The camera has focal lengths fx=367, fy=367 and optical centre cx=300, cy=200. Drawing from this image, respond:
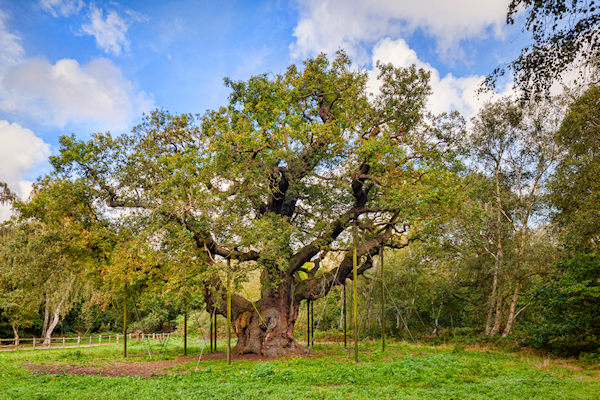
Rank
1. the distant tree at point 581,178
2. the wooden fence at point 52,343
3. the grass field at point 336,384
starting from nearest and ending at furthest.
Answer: the grass field at point 336,384 → the distant tree at point 581,178 → the wooden fence at point 52,343

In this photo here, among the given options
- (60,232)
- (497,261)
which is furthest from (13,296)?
(497,261)

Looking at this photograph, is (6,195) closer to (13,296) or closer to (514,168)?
(13,296)

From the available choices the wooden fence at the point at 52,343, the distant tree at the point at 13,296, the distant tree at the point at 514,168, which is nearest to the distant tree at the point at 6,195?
the distant tree at the point at 13,296

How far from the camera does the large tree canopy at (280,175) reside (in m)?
14.8

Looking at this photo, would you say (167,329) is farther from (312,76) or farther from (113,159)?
(312,76)

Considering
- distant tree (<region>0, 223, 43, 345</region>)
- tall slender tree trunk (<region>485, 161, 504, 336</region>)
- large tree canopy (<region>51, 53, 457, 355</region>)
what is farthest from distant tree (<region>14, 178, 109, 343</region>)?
tall slender tree trunk (<region>485, 161, 504, 336</region>)

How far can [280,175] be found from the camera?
1822 centimetres

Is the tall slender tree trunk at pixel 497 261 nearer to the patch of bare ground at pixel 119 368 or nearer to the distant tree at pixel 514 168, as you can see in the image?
the distant tree at pixel 514 168

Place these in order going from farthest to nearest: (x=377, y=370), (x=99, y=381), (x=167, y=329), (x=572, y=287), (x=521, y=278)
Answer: (x=167, y=329) → (x=521, y=278) → (x=572, y=287) → (x=377, y=370) → (x=99, y=381)

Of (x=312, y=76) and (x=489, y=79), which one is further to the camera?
(x=312, y=76)

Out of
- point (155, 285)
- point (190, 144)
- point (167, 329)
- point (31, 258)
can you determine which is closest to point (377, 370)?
point (155, 285)

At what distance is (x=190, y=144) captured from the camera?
16469mm

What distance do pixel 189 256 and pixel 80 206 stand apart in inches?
216

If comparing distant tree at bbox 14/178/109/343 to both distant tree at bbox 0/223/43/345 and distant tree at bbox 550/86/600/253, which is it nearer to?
distant tree at bbox 0/223/43/345
